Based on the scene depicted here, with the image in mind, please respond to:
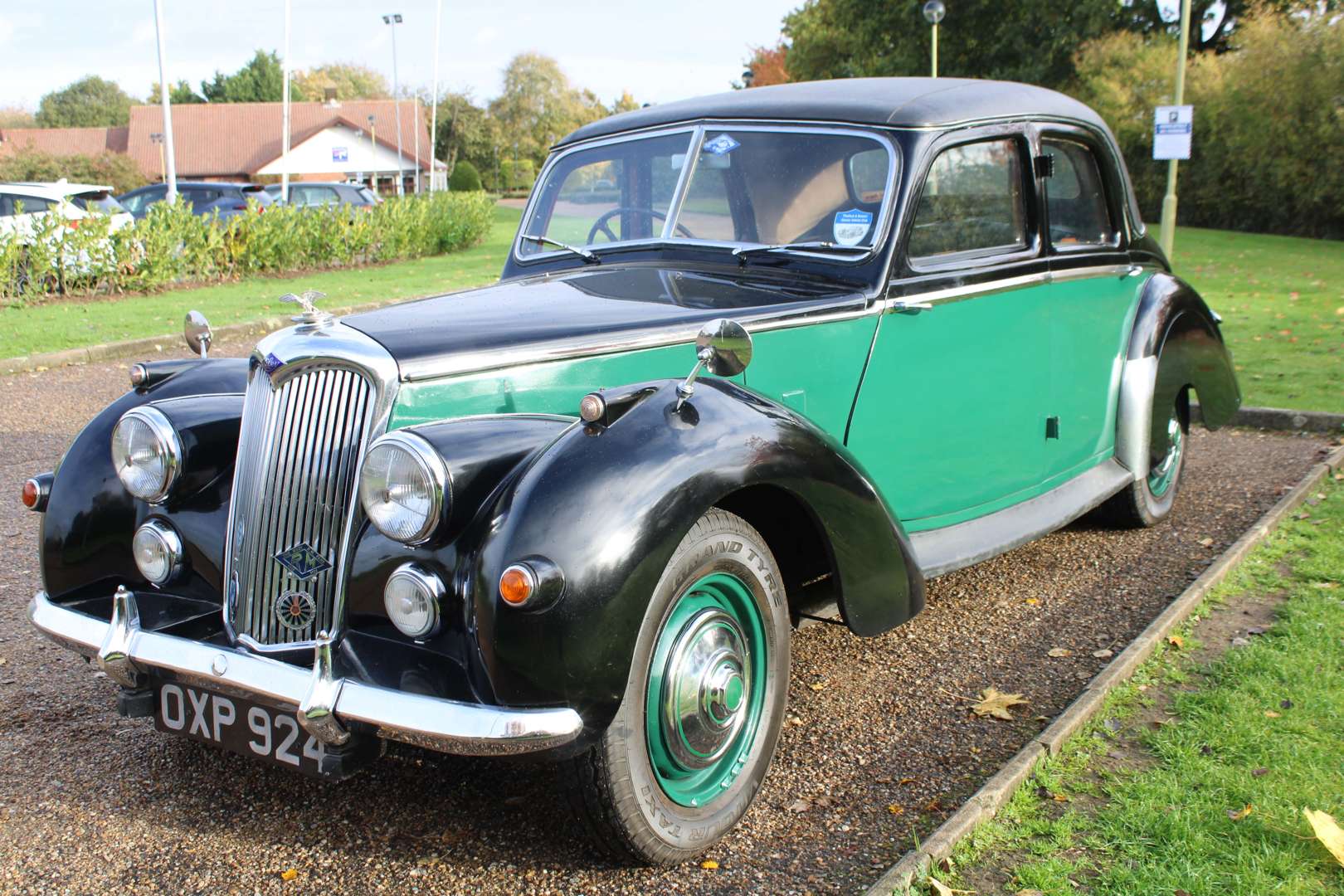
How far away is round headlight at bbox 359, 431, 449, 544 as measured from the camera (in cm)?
244

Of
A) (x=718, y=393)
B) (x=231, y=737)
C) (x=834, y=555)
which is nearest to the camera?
(x=231, y=737)

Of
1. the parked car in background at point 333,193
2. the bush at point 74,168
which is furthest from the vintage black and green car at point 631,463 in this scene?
the bush at point 74,168

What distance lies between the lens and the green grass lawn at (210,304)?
Result: 10672mm

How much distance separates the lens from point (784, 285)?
3.66m

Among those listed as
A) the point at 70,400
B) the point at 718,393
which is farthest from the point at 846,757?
the point at 70,400

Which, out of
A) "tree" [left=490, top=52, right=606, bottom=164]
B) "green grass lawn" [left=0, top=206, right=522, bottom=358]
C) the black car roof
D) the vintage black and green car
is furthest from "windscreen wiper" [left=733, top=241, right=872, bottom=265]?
"tree" [left=490, top=52, right=606, bottom=164]

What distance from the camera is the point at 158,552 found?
2936 mm

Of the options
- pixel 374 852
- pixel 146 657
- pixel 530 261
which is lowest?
pixel 374 852

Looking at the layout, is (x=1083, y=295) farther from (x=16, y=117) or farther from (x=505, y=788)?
(x=16, y=117)

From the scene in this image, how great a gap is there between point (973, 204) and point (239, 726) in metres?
2.98

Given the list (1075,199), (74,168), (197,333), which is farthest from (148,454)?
(74,168)

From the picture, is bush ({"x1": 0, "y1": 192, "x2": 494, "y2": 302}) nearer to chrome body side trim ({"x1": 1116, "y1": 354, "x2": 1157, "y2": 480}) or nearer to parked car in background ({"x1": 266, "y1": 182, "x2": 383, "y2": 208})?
parked car in background ({"x1": 266, "y1": 182, "x2": 383, "y2": 208})

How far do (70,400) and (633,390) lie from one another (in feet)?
22.8

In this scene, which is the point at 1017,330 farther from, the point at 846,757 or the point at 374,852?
the point at 374,852
